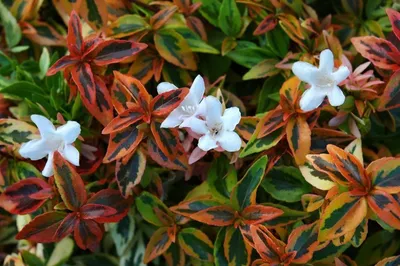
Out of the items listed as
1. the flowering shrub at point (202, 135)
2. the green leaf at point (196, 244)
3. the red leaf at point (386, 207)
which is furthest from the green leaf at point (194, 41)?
the red leaf at point (386, 207)

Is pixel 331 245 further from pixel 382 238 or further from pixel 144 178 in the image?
pixel 144 178

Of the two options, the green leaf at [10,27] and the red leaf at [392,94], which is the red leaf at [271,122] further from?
the green leaf at [10,27]

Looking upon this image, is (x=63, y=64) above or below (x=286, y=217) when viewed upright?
above

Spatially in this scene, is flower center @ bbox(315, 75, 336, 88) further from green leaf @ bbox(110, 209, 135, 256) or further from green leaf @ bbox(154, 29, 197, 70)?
green leaf @ bbox(110, 209, 135, 256)

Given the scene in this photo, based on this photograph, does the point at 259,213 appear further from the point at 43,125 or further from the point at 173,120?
the point at 43,125

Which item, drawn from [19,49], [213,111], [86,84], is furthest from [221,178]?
[19,49]

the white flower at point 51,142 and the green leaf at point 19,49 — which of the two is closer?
the white flower at point 51,142
